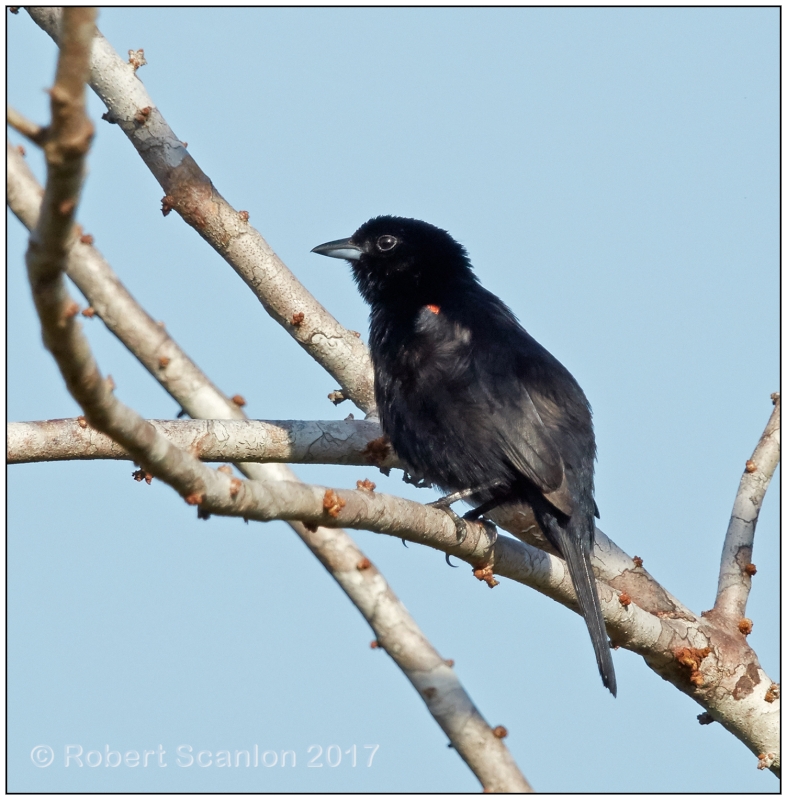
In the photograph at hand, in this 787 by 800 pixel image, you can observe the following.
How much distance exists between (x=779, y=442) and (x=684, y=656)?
Result: 1.61 m

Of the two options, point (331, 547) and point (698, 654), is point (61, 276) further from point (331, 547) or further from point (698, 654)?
point (698, 654)

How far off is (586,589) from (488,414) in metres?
1.22

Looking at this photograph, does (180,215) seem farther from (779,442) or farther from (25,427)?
(779,442)

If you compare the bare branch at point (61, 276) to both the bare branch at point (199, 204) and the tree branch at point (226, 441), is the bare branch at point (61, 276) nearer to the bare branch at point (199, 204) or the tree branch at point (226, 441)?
the tree branch at point (226, 441)

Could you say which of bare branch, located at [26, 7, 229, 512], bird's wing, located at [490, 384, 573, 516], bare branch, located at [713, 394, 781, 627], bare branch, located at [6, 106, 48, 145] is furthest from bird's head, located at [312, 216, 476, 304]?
bare branch, located at [6, 106, 48, 145]

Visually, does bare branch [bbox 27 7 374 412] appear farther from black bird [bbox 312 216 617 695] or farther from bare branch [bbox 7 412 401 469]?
bare branch [bbox 7 412 401 469]

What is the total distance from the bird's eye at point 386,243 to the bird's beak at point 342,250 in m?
0.17

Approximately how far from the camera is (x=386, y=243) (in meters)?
6.96

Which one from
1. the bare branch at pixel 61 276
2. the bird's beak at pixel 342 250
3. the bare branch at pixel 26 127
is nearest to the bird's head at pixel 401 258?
the bird's beak at pixel 342 250

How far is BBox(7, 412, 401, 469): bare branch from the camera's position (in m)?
4.81

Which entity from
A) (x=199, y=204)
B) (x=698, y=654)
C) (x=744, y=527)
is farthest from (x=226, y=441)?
(x=744, y=527)

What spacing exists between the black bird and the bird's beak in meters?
0.92

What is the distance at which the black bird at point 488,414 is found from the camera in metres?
5.50

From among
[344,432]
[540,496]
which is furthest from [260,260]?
[540,496]
